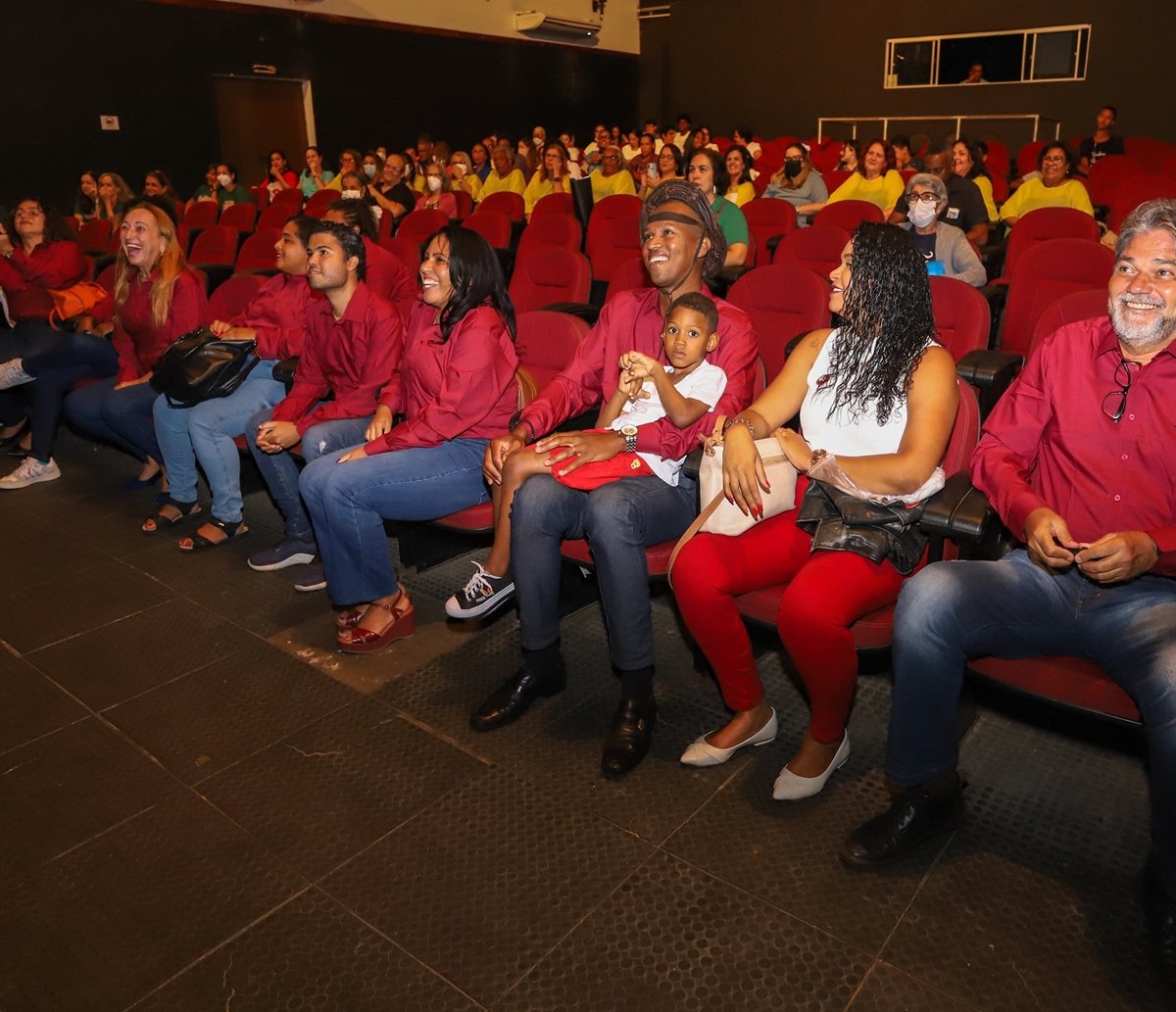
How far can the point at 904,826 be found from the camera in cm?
169

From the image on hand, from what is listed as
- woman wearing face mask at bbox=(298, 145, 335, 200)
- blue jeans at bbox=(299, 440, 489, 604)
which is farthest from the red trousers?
woman wearing face mask at bbox=(298, 145, 335, 200)

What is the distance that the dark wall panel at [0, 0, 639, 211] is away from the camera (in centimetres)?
940

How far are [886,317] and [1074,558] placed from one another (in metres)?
0.62

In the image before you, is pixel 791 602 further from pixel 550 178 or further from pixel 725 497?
pixel 550 178

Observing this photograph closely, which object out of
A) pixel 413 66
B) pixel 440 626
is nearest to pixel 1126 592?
pixel 440 626

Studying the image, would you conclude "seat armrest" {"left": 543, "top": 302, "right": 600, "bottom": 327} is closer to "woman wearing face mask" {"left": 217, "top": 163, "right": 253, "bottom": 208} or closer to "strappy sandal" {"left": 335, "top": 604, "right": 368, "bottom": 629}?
"strappy sandal" {"left": 335, "top": 604, "right": 368, "bottom": 629}

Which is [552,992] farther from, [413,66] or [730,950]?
[413,66]

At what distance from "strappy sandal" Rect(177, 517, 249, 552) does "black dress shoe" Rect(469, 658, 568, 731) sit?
5.00 ft

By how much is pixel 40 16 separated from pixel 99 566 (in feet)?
28.5

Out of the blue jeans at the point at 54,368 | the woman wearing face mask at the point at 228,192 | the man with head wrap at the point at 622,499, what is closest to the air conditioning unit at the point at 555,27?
the woman wearing face mask at the point at 228,192

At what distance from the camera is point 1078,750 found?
2.01 metres

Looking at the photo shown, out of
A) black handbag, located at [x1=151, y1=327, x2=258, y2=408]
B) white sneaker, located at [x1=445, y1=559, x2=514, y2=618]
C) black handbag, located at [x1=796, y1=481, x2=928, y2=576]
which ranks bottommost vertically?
white sneaker, located at [x1=445, y1=559, x2=514, y2=618]

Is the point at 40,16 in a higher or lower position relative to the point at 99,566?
higher

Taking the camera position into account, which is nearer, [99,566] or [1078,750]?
[1078,750]
